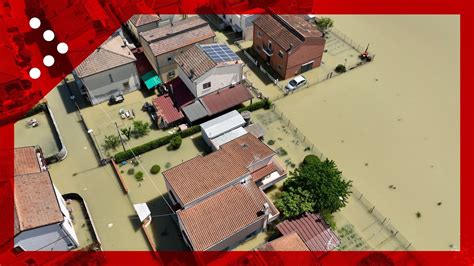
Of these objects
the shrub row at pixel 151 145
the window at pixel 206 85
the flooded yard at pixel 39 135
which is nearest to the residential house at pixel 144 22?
the window at pixel 206 85

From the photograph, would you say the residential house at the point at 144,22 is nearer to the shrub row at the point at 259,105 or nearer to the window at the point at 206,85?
the window at the point at 206,85

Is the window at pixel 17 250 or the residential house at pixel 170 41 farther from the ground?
the residential house at pixel 170 41

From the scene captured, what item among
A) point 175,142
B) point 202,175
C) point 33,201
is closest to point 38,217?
point 33,201

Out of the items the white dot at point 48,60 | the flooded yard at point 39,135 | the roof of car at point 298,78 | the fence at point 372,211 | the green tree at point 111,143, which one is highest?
the white dot at point 48,60

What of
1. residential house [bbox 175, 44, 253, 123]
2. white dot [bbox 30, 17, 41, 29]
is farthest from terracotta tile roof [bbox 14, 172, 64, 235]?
white dot [bbox 30, 17, 41, 29]

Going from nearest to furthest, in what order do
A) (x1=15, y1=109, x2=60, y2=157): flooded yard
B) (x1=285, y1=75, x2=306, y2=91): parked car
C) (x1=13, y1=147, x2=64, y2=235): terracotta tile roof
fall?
1. (x1=13, y1=147, x2=64, y2=235): terracotta tile roof
2. (x1=15, y1=109, x2=60, y2=157): flooded yard
3. (x1=285, y1=75, x2=306, y2=91): parked car

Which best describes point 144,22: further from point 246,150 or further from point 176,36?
point 246,150

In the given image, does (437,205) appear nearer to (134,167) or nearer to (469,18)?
(134,167)
